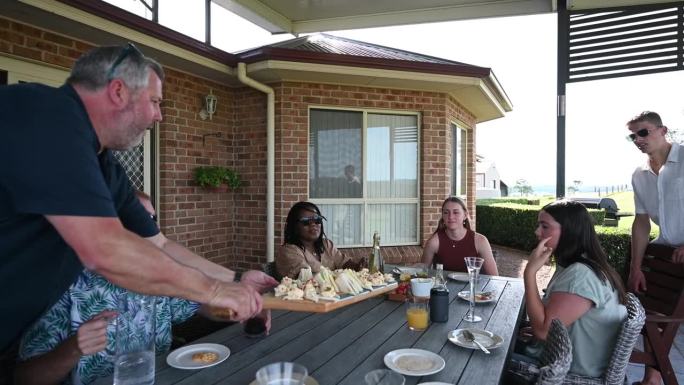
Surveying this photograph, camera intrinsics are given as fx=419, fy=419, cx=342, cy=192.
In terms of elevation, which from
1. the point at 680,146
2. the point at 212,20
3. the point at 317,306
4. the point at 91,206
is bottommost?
the point at 317,306

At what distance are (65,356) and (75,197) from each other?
725 millimetres

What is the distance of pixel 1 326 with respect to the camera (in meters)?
1.36

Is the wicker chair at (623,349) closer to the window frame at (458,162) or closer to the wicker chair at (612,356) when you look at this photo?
the wicker chair at (612,356)

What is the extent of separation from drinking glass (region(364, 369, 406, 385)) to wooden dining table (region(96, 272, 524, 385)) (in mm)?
210

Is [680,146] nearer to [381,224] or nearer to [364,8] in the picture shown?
[381,224]

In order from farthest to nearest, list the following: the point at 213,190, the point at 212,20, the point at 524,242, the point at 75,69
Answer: the point at 524,242 → the point at 212,20 → the point at 213,190 → the point at 75,69

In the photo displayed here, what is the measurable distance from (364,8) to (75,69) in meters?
5.77

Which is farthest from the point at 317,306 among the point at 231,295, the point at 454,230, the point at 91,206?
the point at 454,230

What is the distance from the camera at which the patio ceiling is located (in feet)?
19.8

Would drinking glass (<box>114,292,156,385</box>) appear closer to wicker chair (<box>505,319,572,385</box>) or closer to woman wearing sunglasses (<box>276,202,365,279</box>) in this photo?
wicker chair (<box>505,319,572,385</box>)

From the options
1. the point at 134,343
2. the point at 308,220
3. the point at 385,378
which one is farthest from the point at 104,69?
the point at 308,220

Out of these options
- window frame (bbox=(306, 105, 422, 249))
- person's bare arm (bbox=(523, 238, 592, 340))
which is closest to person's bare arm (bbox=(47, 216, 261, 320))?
person's bare arm (bbox=(523, 238, 592, 340))

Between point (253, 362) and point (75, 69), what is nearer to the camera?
point (75, 69)

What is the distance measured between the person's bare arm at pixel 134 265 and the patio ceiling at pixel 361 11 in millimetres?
5400
